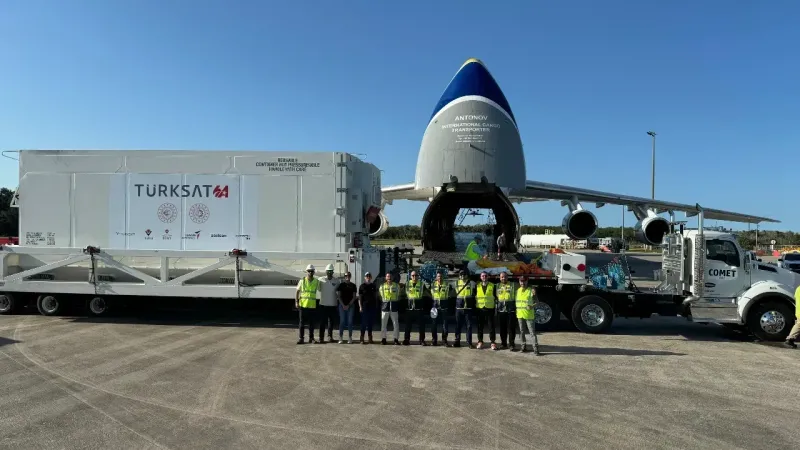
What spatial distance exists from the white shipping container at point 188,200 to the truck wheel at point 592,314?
203 inches

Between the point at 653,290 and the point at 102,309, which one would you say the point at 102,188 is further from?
the point at 653,290

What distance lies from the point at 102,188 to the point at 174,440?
8312 mm

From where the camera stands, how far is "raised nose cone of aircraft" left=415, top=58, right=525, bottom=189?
58.4 ft

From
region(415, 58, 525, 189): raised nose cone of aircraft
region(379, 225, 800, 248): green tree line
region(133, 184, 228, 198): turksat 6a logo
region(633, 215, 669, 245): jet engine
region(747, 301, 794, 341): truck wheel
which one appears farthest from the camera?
region(379, 225, 800, 248): green tree line

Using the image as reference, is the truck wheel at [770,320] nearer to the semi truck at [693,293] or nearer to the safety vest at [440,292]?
the semi truck at [693,293]

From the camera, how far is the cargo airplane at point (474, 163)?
58.5ft

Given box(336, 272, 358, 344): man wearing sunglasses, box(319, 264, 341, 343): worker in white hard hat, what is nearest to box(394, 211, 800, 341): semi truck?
box(336, 272, 358, 344): man wearing sunglasses

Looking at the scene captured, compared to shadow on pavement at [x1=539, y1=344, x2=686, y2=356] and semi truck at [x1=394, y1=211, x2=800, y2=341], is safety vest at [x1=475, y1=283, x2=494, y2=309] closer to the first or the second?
shadow on pavement at [x1=539, y1=344, x2=686, y2=356]

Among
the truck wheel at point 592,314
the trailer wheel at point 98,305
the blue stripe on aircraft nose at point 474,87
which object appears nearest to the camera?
the truck wheel at point 592,314

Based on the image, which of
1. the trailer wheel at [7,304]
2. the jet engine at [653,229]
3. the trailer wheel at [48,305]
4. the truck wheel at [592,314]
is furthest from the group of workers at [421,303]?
the jet engine at [653,229]

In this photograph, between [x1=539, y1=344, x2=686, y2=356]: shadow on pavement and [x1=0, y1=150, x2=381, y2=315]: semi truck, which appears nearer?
[x1=539, y1=344, x2=686, y2=356]: shadow on pavement

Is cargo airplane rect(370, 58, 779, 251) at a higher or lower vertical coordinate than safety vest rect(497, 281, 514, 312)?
higher

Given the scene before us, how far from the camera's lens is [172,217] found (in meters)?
11.5

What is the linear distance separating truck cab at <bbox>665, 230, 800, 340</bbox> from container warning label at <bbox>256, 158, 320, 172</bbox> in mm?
8134
